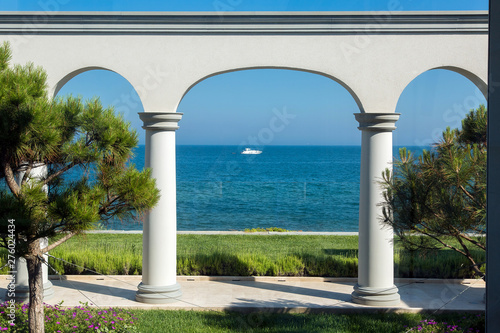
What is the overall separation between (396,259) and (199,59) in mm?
Result: 7918

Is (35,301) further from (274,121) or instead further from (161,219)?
(274,121)

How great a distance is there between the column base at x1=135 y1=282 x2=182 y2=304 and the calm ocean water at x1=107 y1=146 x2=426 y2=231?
18.8m

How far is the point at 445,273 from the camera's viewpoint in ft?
36.4

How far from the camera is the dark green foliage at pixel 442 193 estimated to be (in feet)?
20.0

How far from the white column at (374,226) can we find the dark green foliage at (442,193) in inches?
75.8

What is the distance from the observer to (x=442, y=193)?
6.22 meters

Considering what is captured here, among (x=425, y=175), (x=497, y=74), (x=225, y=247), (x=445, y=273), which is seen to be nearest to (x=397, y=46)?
(x=425, y=175)

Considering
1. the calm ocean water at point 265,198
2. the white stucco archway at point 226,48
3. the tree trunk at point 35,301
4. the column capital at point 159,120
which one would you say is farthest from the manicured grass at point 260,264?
the calm ocean water at point 265,198

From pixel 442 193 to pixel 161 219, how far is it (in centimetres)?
491

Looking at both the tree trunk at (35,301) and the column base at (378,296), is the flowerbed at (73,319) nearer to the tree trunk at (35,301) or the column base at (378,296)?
the tree trunk at (35,301)

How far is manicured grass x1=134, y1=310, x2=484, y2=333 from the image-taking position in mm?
7938

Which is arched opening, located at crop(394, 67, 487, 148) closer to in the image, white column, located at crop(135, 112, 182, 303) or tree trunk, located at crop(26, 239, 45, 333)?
white column, located at crop(135, 112, 182, 303)

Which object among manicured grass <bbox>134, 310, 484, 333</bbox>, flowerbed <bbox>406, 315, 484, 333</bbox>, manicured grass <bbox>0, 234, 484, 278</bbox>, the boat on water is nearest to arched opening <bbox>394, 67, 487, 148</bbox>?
the boat on water

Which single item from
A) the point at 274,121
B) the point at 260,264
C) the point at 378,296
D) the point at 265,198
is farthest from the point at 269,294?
the point at 274,121
